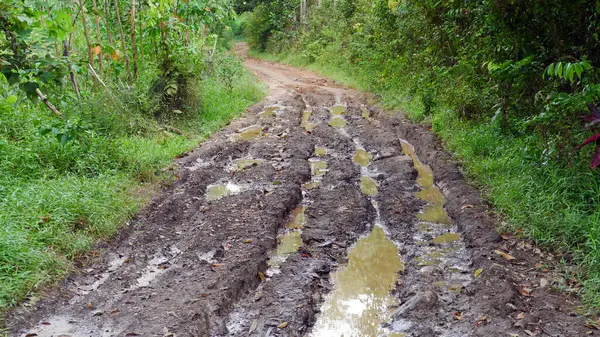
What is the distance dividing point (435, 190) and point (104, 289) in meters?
4.65

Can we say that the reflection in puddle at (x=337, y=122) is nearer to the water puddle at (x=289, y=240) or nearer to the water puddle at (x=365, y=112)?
the water puddle at (x=365, y=112)

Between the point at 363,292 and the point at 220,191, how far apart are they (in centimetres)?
307

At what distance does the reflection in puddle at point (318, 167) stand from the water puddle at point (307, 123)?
2.36m

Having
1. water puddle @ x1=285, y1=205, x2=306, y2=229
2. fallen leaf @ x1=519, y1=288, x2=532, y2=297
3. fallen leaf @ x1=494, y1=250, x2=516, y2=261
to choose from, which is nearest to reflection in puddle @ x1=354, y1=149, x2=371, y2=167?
water puddle @ x1=285, y1=205, x2=306, y2=229

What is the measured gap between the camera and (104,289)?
447 centimetres

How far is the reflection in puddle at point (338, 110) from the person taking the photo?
41.5 ft

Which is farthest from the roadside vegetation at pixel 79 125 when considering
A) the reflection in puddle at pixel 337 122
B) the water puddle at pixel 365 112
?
the water puddle at pixel 365 112

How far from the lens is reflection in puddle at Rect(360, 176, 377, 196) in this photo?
23.3ft

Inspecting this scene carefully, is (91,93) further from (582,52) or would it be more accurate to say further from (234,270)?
(582,52)

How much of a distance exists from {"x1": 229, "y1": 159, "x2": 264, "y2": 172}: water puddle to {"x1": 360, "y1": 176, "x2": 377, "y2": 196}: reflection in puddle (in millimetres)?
1816

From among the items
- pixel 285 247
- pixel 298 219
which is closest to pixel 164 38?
pixel 298 219

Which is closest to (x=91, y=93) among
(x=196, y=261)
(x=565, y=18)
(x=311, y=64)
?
(x=196, y=261)

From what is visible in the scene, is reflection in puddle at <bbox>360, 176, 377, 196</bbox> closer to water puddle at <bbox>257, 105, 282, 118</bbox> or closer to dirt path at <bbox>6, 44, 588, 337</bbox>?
dirt path at <bbox>6, 44, 588, 337</bbox>

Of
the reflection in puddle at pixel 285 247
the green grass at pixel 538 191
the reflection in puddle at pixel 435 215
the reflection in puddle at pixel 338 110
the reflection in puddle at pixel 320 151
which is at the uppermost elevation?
the green grass at pixel 538 191
